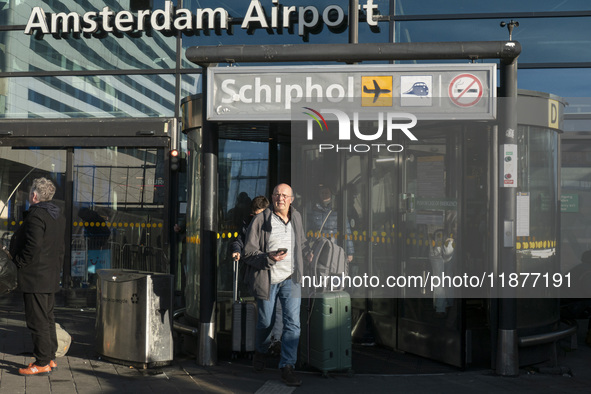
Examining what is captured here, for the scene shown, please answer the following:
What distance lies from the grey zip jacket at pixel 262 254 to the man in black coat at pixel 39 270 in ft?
5.68

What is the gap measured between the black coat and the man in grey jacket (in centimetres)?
173

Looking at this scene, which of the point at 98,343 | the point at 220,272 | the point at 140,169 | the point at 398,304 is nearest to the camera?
the point at 98,343

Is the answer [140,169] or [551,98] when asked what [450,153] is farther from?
[140,169]

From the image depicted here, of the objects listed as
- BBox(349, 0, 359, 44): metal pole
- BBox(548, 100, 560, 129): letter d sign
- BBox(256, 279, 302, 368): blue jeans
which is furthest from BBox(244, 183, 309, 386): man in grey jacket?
BBox(548, 100, 560, 129): letter d sign

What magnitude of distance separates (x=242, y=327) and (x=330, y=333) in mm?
1007

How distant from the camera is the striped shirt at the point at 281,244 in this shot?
5945 mm

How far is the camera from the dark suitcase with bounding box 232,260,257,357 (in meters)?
6.67

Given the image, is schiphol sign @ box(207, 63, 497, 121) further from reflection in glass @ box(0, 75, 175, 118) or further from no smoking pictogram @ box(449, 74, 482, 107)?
reflection in glass @ box(0, 75, 175, 118)

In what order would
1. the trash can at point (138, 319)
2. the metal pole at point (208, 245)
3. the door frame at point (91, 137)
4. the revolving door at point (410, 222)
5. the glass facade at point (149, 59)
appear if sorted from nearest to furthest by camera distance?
1. the trash can at point (138, 319)
2. the metal pole at point (208, 245)
3. the revolving door at point (410, 222)
4. the door frame at point (91, 137)
5. the glass facade at point (149, 59)

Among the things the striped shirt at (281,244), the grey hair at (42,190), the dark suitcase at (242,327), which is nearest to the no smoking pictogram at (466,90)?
the striped shirt at (281,244)

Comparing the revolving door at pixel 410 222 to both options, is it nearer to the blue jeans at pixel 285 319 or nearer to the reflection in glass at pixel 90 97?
the blue jeans at pixel 285 319

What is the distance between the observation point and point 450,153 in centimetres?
680

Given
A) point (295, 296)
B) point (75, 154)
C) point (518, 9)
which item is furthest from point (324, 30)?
point (295, 296)

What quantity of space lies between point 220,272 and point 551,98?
396 centimetres
